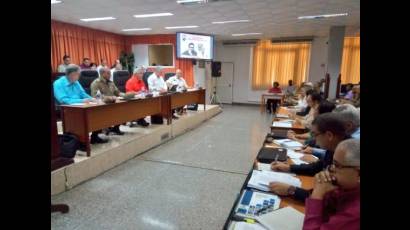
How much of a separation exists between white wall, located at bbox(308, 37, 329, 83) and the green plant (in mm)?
6651

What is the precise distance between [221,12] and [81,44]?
4.83 meters

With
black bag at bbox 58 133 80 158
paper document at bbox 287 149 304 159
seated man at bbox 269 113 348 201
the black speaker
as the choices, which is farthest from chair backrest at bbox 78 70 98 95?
the black speaker

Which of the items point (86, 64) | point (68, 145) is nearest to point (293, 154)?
point (68, 145)

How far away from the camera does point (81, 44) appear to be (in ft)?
25.5

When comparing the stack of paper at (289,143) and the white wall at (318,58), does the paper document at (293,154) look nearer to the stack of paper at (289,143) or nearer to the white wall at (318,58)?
the stack of paper at (289,143)

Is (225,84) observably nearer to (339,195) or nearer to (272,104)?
(272,104)

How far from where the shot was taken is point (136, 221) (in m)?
2.21

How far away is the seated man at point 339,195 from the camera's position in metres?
0.95

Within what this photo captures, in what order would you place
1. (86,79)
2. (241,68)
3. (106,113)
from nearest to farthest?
(106,113) < (86,79) < (241,68)

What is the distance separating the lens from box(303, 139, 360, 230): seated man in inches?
37.3

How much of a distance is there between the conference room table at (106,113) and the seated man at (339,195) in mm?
2763

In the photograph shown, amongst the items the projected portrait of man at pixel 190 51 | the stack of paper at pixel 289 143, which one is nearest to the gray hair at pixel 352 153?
the stack of paper at pixel 289 143
